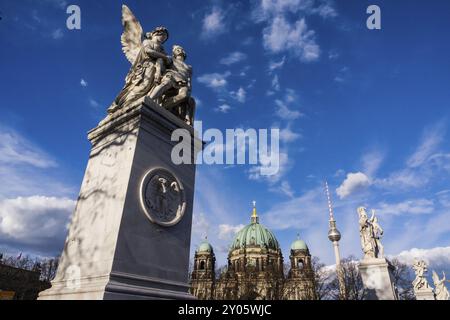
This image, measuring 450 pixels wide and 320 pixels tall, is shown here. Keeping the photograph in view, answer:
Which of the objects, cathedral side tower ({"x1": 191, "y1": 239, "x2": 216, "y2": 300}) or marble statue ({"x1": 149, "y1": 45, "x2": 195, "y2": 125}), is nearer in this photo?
marble statue ({"x1": 149, "y1": 45, "x2": 195, "y2": 125})

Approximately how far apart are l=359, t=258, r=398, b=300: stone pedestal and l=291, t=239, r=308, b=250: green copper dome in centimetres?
9111

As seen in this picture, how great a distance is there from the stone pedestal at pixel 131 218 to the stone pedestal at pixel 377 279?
18282 mm

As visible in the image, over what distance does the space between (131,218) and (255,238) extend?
108 meters

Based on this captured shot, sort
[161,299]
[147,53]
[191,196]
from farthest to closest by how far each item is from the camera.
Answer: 1. [147,53]
2. [191,196]
3. [161,299]

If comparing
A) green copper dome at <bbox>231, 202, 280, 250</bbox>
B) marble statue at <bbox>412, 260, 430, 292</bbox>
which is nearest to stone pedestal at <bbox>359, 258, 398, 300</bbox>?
marble statue at <bbox>412, 260, 430, 292</bbox>

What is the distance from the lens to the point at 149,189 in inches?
250

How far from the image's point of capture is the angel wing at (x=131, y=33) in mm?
9438

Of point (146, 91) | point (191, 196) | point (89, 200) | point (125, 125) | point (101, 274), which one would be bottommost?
point (101, 274)

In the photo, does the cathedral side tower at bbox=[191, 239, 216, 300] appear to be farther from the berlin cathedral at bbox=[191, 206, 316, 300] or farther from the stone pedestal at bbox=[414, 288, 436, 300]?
the stone pedestal at bbox=[414, 288, 436, 300]

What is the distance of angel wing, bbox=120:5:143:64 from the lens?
31.0 ft
